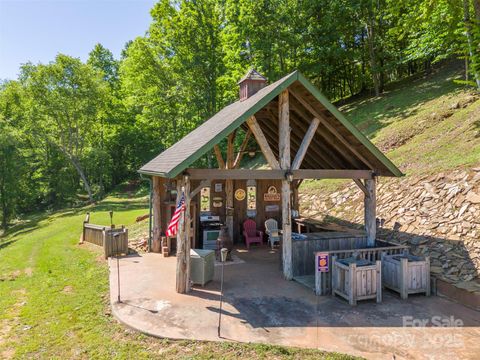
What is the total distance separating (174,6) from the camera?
27.8 metres

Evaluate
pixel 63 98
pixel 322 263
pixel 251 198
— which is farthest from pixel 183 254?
pixel 63 98

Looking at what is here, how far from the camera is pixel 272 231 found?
14.3 metres

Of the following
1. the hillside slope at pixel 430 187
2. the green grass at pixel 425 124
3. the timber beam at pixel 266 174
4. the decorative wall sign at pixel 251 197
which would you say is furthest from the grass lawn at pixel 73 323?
the green grass at pixel 425 124

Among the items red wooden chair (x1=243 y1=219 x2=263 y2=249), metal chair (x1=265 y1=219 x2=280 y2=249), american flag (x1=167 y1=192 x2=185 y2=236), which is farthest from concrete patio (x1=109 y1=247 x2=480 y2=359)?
red wooden chair (x1=243 y1=219 x2=263 y2=249)

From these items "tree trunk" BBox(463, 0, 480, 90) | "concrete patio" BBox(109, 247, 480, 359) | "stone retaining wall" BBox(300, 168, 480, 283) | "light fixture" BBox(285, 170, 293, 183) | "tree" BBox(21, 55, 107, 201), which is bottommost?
"concrete patio" BBox(109, 247, 480, 359)

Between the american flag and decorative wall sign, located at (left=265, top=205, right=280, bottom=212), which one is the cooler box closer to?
the american flag

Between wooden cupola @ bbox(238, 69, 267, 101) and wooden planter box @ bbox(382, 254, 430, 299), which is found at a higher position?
wooden cupola @ bbox(238, 69, 267, 101)

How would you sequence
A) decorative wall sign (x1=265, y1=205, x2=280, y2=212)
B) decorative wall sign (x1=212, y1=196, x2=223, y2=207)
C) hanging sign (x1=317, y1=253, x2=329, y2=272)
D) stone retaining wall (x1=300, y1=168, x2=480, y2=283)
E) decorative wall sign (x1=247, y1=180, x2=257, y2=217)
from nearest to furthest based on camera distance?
hanging sign (x1=317, y1=253, x2=329, y2=272) → stone retaining wall (x1=300, y1=168, x2=480, y2=283) → decorative wall sign (x1=212, y1=196, x2=223, y2=207) → decorative wall sign (x1=247, y1=180, x2=257, y2=217) → decorative wall sign (x1=265, y1=205, x2=280, y2=212)

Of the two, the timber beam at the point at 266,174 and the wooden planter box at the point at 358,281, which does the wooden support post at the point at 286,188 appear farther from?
the wooden planter box at the point at 358,281

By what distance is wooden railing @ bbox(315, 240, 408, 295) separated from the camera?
873 centimetres

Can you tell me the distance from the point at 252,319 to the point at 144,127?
3203 cm

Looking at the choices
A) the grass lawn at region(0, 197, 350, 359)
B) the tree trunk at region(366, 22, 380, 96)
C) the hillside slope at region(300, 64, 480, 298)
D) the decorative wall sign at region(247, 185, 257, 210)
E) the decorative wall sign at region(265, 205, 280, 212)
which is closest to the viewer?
the grass lawn at region(0, 197, 350, 359)

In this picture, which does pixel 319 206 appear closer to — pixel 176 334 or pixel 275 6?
pixel 176 334

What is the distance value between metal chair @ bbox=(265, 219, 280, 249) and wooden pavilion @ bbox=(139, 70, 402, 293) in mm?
3133
